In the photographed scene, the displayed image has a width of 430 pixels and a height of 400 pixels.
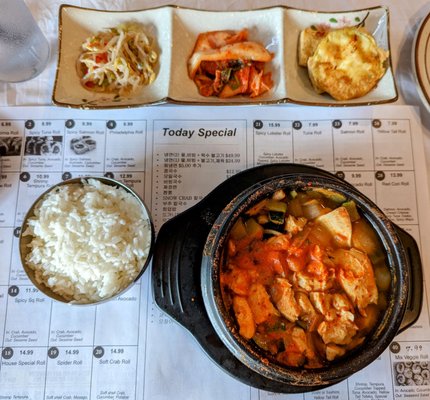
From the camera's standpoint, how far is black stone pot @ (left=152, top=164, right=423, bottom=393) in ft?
3.25

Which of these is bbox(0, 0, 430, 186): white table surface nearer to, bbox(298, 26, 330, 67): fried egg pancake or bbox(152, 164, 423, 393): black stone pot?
bbox(298, 26, 330, 67): fried egg pancake

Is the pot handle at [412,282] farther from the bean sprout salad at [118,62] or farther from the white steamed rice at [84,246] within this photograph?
the bean sprout salad at [118,62]

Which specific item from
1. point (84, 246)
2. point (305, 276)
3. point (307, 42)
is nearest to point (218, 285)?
point (305, 276)

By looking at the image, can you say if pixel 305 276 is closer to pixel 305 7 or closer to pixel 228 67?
pixel 228 67

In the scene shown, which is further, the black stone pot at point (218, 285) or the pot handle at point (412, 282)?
the pot handle at point (412, 282)

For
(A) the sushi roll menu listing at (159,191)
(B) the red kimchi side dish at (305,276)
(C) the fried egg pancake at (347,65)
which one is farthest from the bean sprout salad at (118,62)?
(B) the red kimchi side dish at (305,276)

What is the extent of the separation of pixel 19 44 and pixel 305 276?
126 cm

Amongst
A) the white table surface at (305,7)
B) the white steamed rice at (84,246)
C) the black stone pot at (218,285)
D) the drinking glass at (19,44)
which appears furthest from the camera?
the white table surface at (305,7)

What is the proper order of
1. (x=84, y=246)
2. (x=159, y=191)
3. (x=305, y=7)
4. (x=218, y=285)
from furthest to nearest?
(x=305, y=7)
(x=159, y=191)
(x=84, y=246)
(x=218, y=285)

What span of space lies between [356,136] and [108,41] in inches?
38.3

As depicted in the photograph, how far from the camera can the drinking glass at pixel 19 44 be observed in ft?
4.54

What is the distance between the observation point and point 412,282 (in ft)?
4.10

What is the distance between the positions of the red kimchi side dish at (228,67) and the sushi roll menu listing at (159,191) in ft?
0.25

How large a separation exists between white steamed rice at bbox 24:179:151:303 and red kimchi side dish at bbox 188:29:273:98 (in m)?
0.56
